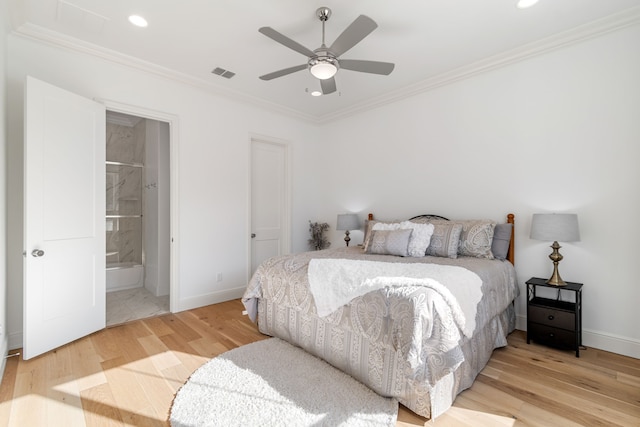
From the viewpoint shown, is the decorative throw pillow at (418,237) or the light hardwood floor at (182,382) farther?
the decorative throw pillow at (418,237)

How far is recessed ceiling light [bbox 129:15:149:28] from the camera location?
98.3 inches

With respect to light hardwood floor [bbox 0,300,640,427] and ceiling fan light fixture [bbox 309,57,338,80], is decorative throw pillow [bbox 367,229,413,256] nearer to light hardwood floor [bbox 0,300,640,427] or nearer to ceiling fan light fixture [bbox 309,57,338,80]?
light hardwood floor [bbox 0,300,640,427]

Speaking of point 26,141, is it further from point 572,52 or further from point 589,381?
point 572,52

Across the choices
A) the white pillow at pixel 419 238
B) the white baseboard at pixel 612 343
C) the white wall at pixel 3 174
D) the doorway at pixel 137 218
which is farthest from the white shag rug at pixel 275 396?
the white baseboard at pixel 612 343

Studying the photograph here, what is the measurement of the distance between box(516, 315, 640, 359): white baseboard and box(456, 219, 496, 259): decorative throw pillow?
3.41 ft

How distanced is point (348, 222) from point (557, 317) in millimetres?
2551

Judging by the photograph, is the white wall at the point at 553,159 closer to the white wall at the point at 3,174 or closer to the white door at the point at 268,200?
the white door at the point at 268,200

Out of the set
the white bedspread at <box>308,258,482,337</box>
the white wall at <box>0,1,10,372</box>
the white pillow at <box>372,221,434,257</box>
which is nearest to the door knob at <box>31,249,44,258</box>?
the white wall at <box>0,1,10,372</box>

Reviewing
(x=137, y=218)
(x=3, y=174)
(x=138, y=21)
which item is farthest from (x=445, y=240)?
(x=137, y=218)

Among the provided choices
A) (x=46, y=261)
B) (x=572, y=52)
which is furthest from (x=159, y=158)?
(x=572, y=52)

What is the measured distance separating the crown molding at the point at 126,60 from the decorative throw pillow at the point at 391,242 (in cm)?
260

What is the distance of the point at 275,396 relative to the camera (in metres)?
1.90

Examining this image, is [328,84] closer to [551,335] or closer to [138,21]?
[138,21]

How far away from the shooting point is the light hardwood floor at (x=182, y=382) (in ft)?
5.68
